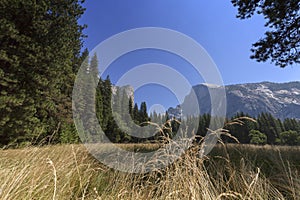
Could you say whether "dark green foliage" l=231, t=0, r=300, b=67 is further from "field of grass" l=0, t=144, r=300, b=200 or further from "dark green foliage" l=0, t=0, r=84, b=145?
"dark green foliage" l=0, t=0, r=84, b=145

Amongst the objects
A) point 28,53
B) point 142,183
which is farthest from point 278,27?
point 28,53

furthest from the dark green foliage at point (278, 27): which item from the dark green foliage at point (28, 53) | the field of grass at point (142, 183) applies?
the dark green foliage at point (28, 53)

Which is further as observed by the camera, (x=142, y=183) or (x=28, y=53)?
(x=28, y=53)

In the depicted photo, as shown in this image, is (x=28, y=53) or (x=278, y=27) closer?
(x=278, y=27)

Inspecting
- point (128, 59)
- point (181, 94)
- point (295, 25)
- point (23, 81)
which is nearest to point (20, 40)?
point (23, 81)

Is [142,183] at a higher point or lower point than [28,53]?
lower

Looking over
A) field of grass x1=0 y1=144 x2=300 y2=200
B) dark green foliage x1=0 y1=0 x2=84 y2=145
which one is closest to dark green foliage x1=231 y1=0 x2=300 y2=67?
field of grass x1=0 y1=144 x2=300 y2=200

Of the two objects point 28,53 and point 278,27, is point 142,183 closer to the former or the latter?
point 278,27

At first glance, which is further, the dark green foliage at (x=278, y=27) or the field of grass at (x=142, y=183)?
the dark green foliage at (x=278, y=27)

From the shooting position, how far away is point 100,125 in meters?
25.4

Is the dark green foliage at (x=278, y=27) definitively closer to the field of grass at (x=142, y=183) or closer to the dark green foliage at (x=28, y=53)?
the field of grass at (x=142, y=183)

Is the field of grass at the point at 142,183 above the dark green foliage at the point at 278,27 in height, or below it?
below

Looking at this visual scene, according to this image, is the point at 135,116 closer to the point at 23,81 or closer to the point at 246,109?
the point at 23,81

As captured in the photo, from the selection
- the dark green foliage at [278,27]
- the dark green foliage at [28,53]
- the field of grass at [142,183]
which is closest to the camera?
the field of grass at [142,183]
